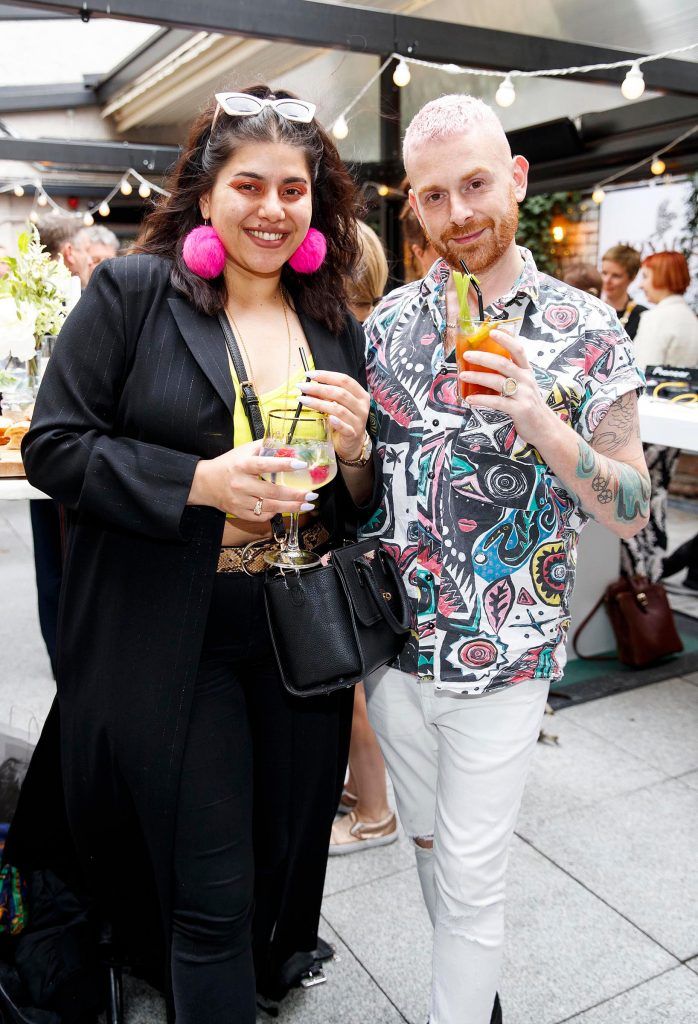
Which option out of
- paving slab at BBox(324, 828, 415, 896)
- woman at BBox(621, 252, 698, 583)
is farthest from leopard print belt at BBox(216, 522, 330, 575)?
woman at BBox(621, 252, 698, 583)

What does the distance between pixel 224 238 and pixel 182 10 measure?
3229 millimetres

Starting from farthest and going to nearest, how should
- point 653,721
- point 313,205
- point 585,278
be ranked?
point 585,278 → point 653,721 → point 313,205

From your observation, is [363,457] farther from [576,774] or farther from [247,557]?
[576,774]

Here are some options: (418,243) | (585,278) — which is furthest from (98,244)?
(585,278)

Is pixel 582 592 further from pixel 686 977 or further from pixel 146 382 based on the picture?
pixel 146 382

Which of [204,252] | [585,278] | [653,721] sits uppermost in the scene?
[585,278]

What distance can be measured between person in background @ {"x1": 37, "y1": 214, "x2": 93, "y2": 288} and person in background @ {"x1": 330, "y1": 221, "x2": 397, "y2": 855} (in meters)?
2.53

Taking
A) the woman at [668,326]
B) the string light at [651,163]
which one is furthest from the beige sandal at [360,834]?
the string light at [651,163]

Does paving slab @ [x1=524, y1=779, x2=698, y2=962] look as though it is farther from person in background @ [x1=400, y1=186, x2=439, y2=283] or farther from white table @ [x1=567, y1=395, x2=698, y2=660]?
person in background @ [x1=400, y1=186, x2=439, y2=283]

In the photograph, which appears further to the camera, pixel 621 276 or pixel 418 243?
pixel 621 276

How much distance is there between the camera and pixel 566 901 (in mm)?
2262

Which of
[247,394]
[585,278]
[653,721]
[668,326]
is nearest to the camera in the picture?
[247,394]

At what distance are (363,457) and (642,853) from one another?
1630 millimetres

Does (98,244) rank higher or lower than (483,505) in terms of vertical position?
higher
